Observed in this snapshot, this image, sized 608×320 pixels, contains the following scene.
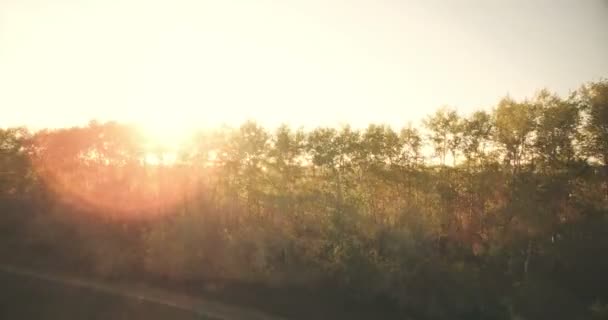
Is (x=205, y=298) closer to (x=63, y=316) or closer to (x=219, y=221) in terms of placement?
(x=219, y=221)

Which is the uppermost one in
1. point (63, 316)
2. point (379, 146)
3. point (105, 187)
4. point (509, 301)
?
point (379, 146)

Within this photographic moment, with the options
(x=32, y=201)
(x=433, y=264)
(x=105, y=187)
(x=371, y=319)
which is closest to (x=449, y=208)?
(x=433, y=264)

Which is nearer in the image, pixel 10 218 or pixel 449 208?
pixel 449 208

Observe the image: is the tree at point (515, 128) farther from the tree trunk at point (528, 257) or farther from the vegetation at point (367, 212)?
the tree trunk at point (528, 257)

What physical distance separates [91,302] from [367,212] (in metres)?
19.2

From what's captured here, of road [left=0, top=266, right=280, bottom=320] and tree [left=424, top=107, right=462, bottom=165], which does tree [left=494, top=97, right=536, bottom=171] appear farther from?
road [left=0, top=266, right=280, bottom=320]

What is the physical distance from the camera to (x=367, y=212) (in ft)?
97.6

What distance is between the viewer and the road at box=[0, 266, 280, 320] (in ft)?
80.3

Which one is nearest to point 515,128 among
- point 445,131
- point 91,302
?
point 445,131

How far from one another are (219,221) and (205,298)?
629cm

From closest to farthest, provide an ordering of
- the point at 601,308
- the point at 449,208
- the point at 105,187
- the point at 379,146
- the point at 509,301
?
the point at 601,308
the point at 509,301
the point at 449,208
the point at 379,146
the point at 105,187

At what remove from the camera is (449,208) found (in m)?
28.3

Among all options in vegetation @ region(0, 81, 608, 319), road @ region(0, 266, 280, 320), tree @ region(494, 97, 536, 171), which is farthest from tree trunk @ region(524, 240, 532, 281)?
road @ region(0, 266, 280, 320)

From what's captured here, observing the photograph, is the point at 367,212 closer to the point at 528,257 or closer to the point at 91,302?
the point at 528,257
